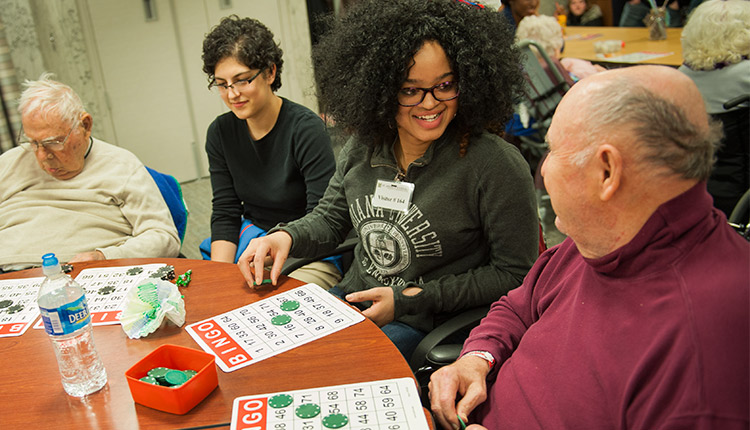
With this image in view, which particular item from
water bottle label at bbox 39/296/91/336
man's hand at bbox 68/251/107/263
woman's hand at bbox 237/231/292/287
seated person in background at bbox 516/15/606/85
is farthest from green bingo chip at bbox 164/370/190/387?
seated person in background at bbox 516/15/606/85

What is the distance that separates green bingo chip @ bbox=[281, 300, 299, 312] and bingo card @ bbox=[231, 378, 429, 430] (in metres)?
0.35

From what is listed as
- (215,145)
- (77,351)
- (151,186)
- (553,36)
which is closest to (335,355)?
(77,351)

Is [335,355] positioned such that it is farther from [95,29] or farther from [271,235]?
[95,29]

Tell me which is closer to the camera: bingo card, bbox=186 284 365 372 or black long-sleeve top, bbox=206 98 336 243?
bingo card, bbox=186 284 365 372

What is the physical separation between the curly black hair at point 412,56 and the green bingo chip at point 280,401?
2.89 feet

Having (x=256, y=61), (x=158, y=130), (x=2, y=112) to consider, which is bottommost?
(x=158, y=130)

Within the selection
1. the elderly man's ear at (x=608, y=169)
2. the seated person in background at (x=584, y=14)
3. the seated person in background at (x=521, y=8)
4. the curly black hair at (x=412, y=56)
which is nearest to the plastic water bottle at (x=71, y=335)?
the curly black hair at (x=412, y=56)

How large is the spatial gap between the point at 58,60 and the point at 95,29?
0.36 meters

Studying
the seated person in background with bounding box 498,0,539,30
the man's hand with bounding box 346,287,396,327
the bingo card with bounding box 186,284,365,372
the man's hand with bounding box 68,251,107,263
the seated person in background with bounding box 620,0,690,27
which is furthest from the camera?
the seated person in background with bounding box 620,0,690,27

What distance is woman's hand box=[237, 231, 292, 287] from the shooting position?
5.50 ft

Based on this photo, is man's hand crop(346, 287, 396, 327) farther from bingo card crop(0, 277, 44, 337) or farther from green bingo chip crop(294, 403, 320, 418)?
bingo card crop(0, 277, 44, 337)

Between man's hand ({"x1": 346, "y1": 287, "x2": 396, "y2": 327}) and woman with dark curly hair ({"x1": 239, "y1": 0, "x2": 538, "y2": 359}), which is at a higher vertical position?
woman with dark curly hair ({"x1": 239, "y1": 0, "x2": 538, "y2": 359})

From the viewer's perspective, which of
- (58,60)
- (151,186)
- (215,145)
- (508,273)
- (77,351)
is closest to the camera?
(77,351)

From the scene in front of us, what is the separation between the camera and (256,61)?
2.36 metres
